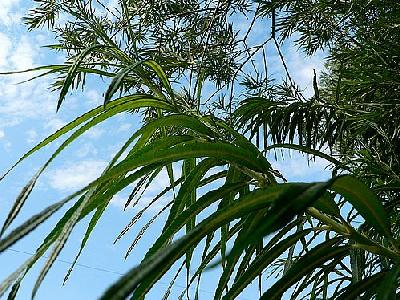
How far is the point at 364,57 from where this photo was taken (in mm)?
1641

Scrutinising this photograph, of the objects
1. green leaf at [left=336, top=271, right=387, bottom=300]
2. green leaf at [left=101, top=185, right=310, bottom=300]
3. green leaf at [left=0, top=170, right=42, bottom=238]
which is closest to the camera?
green leaf at [left=101, top=185, right=310, bottom=300]

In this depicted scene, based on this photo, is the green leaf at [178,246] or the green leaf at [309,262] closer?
the green leaf at [178,246]

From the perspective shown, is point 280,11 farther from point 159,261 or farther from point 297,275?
point 159,261

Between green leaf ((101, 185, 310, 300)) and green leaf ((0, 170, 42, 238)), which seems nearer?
green leaf ((101, 185, 310, 300))

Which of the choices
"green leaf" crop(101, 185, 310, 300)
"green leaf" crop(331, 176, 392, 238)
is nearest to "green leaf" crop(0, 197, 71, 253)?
"green leaf" crop(101, 185, 310, 300)

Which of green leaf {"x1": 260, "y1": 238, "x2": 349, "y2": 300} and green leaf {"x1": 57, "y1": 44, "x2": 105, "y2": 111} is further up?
green leaf {"x1": 57, "y1": 44, "x2": 105, "y2": 111}

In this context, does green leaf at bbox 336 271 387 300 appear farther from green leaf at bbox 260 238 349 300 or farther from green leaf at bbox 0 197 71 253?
green leaf at bbox 0 197 71 253

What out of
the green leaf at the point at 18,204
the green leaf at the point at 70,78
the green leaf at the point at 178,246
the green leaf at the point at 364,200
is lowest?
the green leaf at the point at 178,246

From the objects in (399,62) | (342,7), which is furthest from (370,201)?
(342,7)

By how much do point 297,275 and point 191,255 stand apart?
107 millimetres

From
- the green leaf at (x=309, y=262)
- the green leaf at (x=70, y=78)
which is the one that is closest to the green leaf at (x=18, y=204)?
the green leaf at (x=70, y=78)

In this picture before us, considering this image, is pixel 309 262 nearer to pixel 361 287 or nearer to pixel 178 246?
pixel 361 287

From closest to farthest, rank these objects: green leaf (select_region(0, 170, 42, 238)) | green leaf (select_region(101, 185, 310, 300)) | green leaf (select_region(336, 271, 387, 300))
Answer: green leaf (select_region(101, 185, 310, 300)) → green leaf (select_region(0, 170, 42, 238)) → green leaf (select_region(336, 271, 387, 300))

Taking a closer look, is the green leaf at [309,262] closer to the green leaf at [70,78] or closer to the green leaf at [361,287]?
the green leaf at [361,287]
